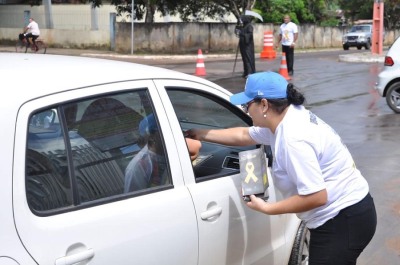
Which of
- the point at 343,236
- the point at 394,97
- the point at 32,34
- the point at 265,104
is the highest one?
the point at 32,34

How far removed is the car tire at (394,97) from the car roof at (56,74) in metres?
8.80

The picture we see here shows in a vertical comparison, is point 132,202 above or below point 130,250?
above

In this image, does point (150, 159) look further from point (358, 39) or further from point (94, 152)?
point (358, 39)

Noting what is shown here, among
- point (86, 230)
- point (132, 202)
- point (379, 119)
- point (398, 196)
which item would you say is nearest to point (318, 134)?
point (132, 202)

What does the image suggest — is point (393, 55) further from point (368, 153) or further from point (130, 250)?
point (130, 250)

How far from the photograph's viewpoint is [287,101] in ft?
9.21

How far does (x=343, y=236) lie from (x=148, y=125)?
115cm

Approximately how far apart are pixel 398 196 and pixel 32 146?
194 inches

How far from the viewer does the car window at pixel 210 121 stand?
3109 millimetres

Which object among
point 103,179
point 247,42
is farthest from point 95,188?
point 247,42

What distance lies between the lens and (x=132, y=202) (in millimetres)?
2498

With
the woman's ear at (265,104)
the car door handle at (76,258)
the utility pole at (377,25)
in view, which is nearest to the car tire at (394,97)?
the woman's ear at (265,104)

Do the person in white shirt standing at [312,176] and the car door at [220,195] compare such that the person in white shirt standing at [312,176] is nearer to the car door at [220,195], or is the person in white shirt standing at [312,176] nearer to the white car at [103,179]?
the car door at [220,195]

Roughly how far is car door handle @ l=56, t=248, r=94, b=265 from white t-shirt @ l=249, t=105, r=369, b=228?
103 cm
